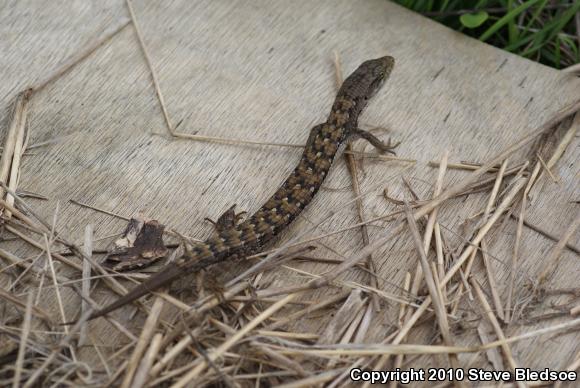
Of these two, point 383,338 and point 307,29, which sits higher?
point 307,29

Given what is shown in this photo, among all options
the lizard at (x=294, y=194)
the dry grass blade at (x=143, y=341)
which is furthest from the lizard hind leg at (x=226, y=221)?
the dry grass blade at (x=143, y=341)

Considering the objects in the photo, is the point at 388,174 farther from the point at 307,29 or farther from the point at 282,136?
the point at 307,29

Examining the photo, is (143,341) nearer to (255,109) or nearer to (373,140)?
(255,109)

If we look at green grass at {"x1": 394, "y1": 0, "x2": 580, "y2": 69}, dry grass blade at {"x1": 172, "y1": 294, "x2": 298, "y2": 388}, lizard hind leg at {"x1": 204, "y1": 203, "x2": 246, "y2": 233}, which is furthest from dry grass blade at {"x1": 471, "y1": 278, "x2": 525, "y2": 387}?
green grass at {"x1": 394, "y1": 0, "x2": 580, "y2": 69}

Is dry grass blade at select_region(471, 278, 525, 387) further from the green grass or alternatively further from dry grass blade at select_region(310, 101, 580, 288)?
the green grass

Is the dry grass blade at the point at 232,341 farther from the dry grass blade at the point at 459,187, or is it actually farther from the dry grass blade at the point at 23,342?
the dry grass blade at the point at 23,342

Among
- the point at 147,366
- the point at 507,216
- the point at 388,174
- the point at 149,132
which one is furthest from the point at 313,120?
the point at 147,366
